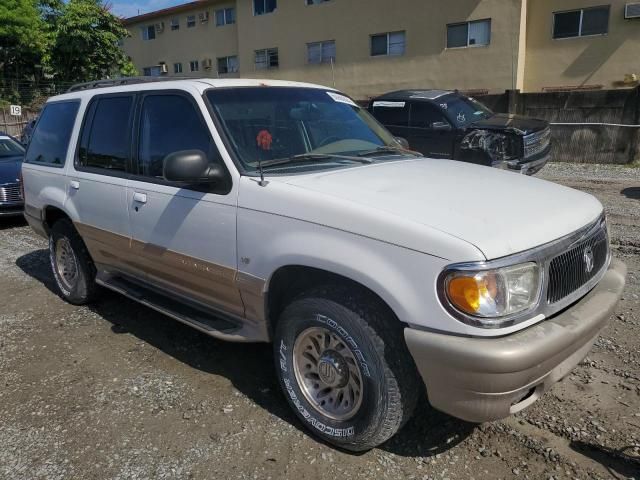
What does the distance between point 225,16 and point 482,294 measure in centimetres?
2951

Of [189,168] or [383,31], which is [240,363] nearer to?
[189,168]

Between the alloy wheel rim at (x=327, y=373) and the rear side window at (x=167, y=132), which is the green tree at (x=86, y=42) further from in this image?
the alloy wheel rim at (x=327, y=373)

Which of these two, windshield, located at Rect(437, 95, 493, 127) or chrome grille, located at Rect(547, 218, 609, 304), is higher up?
windshield, located at Rect(437, 95, 493, 127)

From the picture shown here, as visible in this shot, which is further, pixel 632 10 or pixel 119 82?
pixel 632 10

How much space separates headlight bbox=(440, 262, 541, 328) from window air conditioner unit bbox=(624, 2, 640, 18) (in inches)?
758

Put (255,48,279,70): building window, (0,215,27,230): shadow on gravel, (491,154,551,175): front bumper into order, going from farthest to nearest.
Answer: (255,48,279,70): building window → (491,154,551,175): front bumper → (0,215,27,230): shadow on gravel

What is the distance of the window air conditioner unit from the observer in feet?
57.7

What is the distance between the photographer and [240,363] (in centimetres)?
412

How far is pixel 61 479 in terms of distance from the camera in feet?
9.59

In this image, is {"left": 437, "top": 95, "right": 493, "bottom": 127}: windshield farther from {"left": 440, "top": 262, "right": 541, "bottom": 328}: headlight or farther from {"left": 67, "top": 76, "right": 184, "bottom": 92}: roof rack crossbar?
{"left": 440, "top": 262, "right": 541, "bottom": 328}: headlight

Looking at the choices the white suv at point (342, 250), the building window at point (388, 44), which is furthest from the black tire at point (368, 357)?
the building window at point (388, 44)

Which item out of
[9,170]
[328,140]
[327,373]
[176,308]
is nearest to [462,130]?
[328,140]

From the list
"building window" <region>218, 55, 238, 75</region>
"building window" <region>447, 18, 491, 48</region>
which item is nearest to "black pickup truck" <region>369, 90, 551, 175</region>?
"building window" <region>447, 18, 491, 48</region>

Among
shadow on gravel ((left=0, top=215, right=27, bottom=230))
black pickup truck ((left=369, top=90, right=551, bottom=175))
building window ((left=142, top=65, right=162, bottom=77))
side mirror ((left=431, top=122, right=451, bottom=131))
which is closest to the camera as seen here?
shadow on gravel ((left=0, top=215, right=27, bottom=230))
